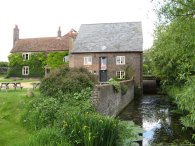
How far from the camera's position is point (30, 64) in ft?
173

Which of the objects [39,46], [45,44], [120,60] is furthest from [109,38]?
[39,46]

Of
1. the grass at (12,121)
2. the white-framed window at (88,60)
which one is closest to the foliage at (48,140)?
the grass at (12,121)

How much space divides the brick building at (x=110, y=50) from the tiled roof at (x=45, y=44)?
22.0 ft

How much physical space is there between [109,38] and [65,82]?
2951cm

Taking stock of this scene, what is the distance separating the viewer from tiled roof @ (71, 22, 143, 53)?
4244cm

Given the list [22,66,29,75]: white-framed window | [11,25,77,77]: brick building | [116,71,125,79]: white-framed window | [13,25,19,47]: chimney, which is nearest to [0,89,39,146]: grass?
[116,71,125,79]: white-framed window

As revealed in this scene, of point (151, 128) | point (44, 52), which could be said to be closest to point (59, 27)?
point (44, 52)

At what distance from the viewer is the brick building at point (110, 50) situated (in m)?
41.9

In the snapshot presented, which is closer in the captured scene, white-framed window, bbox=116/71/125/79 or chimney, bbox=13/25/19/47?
white-framed window, bbox=116/71/125/79

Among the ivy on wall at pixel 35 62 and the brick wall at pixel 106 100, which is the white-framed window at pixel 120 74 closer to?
the ivy on wall at pixel 35 62

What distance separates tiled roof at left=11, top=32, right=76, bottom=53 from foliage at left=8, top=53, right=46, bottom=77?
50.6 inches

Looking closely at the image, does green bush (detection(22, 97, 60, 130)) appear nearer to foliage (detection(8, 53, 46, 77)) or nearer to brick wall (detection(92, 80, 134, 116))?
brick wall (detection(92, 80, 134, 116))

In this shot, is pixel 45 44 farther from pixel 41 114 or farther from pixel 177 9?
pixel 177 9

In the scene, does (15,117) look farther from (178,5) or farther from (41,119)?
(178,5)
